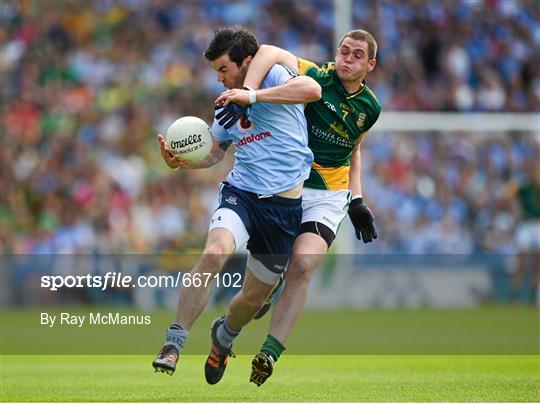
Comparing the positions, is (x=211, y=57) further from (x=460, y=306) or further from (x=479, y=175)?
(x=479, y=175)

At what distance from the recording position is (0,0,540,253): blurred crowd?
73.8ft

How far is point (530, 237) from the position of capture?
75.0 feet

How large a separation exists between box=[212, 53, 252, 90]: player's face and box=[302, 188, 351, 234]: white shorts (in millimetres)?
1153

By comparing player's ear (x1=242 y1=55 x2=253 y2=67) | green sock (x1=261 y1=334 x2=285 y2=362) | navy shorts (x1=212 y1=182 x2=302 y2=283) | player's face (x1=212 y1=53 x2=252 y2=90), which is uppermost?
player's ear (x1=242 y1=55 x2=253 y2=67)

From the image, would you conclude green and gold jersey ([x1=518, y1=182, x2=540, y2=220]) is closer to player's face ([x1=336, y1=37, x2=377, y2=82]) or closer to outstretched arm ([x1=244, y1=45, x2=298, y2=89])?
player's face ([x1=336, y1=37, x2=377, y2=82])

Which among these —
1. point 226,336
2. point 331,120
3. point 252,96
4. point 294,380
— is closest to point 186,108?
point 294,380

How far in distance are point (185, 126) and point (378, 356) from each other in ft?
17.6

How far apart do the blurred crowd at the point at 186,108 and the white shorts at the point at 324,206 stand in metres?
11.6

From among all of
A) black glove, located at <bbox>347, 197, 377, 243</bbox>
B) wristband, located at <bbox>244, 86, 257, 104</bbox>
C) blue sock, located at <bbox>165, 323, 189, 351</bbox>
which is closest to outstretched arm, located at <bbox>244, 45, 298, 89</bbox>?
wristband, located at <bbox>244, 86, 257, 104</bbox>

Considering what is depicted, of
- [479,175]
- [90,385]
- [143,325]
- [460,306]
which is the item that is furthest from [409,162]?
[90,385]

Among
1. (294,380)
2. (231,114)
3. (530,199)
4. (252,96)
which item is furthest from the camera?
(530,199)

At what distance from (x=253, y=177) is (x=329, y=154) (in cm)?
85

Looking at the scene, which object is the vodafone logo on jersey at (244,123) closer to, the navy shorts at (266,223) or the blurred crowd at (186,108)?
the navy shorts at (266,223)

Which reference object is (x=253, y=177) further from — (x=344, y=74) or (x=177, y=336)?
(x=177, y=336)
